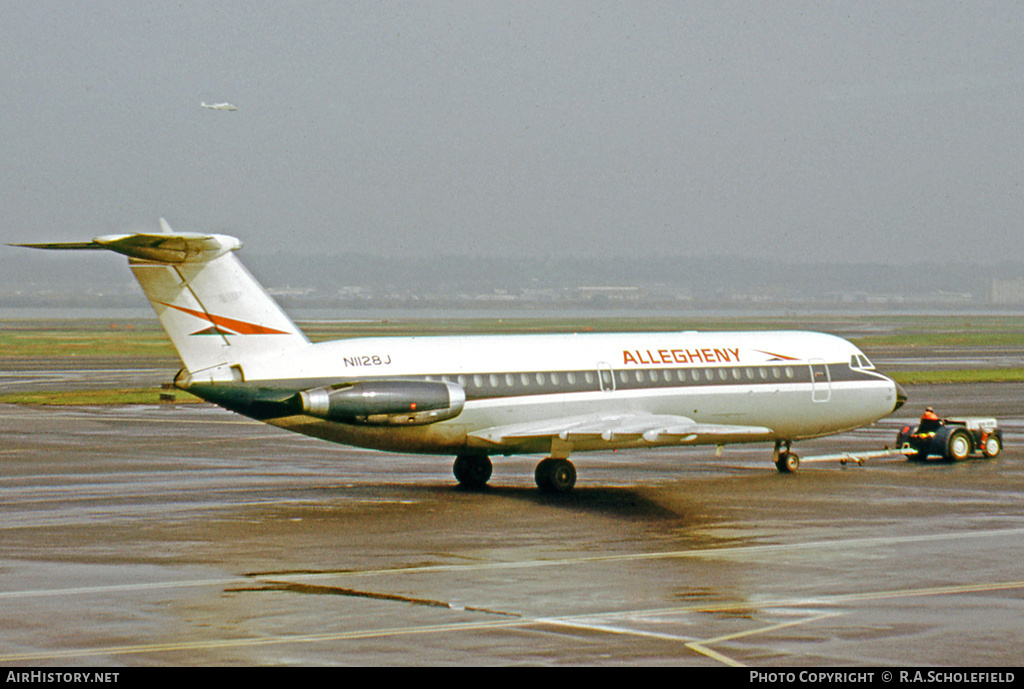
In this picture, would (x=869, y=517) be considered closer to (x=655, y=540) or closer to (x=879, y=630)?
(x=655, y=540)

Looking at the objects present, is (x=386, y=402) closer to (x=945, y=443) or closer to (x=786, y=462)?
(x=786, y=462)

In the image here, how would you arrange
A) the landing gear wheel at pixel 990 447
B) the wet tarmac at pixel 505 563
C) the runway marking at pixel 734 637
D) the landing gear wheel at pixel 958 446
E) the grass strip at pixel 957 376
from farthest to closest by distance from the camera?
the grass strip at pixel 957 376, the landing gear wheel at pixel 990 447, the landing gear wheel at pixel 958 446, the wet tarmac at pixel 505 563, the runway marking at pixel 734 637

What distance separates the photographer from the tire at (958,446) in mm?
36438

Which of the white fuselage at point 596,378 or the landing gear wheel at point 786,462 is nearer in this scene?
the white fuselage at point 596,378

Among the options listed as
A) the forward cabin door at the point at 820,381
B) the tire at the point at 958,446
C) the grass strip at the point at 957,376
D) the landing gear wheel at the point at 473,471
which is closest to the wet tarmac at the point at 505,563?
the tire at the point at 958,446

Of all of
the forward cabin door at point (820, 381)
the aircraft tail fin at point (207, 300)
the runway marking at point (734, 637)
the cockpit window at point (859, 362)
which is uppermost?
the aircraft tail fin at point (207, 300)

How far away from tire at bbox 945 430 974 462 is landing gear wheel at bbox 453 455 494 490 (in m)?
14.0

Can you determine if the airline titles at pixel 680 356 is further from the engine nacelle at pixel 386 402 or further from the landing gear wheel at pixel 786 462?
the engine nacelle at pixel 386 402

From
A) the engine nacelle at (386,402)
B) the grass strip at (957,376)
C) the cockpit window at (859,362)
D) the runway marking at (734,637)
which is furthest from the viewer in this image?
the grass strip at (957,376)

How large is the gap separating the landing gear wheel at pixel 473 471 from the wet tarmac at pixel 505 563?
2.62ft

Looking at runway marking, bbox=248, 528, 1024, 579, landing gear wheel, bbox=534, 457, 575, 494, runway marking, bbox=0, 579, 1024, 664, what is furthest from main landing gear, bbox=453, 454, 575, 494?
runway marking, bbox=0, 579, 1024, 664

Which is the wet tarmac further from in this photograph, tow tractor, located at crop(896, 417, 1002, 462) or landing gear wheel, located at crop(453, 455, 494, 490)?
landing gear wheel, located at crop(453, 455, 494, 490)

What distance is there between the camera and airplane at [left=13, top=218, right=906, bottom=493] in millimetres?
26734
